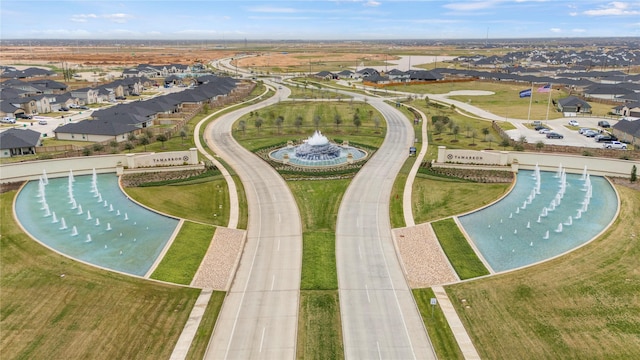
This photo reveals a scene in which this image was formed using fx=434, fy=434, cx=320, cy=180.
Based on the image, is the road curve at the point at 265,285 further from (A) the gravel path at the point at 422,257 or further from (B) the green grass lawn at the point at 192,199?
(A) the gravel path at the point at 422,257

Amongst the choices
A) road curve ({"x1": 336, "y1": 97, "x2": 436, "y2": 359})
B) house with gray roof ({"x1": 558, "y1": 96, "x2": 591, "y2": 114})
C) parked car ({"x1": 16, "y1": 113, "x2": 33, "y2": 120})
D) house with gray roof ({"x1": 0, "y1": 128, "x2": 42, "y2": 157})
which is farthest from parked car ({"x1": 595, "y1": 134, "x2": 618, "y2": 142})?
parked car ({"x1": 16, "y1": 113, "x2": 33, "y2": 120})

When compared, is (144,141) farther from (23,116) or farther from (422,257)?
(422,257)

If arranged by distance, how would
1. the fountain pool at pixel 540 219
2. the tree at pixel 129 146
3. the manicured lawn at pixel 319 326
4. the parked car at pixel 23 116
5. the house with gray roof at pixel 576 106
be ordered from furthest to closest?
1. the house with gray roof at pixel 576 106
2. the parked car at pixel 23 116
3. the tree at pixel 129 146
4. the fountain pool at pixel 540 219
5. the manicured lawn at pixel 319 326

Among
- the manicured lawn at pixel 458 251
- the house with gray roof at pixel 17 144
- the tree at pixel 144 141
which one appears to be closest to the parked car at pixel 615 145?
the manicured lawn at pixel 458 251

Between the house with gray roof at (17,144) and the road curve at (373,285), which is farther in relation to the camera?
the house with gray roof at (17,144)

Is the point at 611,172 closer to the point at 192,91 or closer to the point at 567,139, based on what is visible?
the point at 567,139

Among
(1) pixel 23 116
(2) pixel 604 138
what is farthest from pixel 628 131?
(1) pixel 23 116

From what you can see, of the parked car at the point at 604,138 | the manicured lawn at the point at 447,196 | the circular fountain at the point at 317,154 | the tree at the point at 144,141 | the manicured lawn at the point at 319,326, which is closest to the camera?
the manicured lawn at the point at 319,326
